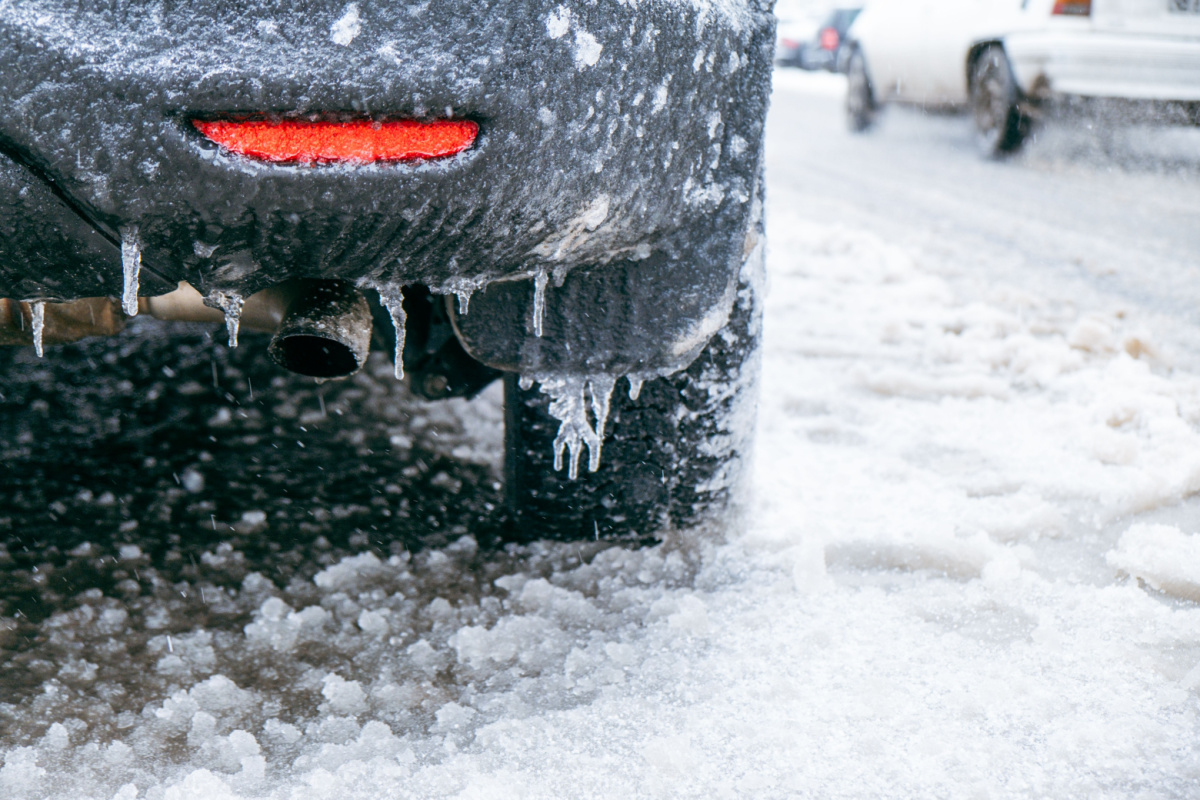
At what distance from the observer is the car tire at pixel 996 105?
535cm

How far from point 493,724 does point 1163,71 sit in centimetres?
506

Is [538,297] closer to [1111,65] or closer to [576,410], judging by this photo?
[576,410]

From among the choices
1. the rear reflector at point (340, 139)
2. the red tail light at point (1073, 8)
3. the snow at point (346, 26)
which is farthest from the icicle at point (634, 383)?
the red tail light at point (1073, 8)

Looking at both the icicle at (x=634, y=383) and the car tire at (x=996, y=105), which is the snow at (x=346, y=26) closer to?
the icicle at (x=634, y=383)

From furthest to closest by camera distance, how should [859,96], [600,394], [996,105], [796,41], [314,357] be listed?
[796,41], [859,96], [996,105], [600,394], [314,357]

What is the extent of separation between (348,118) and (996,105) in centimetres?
555

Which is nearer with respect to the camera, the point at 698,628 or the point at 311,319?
the point at 311,319

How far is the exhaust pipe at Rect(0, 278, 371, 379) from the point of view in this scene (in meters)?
1.09

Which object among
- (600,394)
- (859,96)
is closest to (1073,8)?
(859,96)

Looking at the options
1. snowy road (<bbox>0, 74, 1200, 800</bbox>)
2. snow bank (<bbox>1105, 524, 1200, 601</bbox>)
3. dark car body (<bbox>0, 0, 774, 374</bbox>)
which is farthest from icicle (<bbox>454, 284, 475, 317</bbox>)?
snow bank (<bbox>1105, 524, 1200, 601</bbox>)

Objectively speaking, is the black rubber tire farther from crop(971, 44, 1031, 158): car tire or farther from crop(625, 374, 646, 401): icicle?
crop(971, 44, 1031, 158): car tire

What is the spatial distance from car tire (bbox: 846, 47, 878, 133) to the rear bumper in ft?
6.95

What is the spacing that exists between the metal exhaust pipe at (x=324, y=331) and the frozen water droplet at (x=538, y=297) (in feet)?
0.66

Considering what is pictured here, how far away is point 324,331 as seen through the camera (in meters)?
1.06
